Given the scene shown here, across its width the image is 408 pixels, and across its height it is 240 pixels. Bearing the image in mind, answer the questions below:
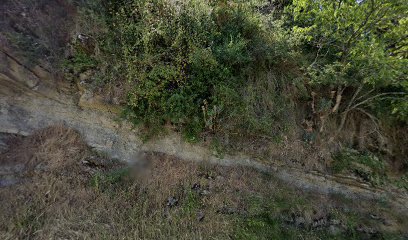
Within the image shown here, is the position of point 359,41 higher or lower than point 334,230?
higher

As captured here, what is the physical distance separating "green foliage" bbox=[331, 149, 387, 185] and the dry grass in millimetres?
640

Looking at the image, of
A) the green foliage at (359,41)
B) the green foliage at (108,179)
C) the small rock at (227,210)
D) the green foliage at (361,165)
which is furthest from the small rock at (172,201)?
the green foliage at (359,41)

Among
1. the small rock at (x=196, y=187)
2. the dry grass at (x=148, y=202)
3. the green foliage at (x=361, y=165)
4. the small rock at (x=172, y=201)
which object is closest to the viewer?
the dry grass at (x=148, y=202)

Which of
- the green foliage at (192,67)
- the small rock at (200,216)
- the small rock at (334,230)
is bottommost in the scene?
the small rock at (200,216)

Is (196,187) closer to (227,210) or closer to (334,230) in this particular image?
(227,210)

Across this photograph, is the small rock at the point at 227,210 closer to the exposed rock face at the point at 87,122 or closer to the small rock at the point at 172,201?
the small rock at the point at 172,201

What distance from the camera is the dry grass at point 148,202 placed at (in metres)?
3.30

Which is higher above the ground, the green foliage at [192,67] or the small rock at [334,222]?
the green foliage at [192,67]

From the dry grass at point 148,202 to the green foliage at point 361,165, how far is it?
0.64 meters

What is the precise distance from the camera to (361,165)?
478cm

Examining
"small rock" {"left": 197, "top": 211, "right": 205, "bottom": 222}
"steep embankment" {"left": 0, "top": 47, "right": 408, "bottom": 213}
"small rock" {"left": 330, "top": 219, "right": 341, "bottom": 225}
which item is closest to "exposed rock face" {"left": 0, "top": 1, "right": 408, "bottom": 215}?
"steep embankment" {"left": 0, "top": 47, "right": 408, "bottom": 213}

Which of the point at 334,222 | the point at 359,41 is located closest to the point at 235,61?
the point at 359,41

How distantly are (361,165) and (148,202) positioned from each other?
4.84 m

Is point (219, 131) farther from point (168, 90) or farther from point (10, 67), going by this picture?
point (10, 67)
